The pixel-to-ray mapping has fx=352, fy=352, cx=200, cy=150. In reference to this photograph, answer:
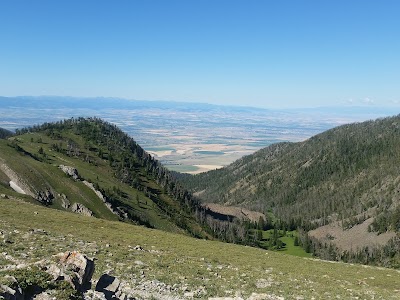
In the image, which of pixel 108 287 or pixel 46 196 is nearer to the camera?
pixel 108 287

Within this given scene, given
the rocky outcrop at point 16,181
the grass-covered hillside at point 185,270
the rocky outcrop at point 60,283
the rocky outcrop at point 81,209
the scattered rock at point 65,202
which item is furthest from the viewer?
the scattered rock at point 65,202

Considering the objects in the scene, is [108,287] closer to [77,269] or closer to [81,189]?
[77,269]

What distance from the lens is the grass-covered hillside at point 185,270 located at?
23.0 metres

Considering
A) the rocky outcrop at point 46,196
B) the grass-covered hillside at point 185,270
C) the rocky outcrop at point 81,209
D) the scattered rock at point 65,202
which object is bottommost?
the rocky outcrop at point 81,209

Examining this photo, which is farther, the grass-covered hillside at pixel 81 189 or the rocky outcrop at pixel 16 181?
the grass-covered hillside at pixel 81 189

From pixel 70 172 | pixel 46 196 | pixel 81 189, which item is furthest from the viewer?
pixel 70 172

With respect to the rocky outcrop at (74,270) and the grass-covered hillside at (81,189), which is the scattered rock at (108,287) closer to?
the rocky outcrop at (74,270)

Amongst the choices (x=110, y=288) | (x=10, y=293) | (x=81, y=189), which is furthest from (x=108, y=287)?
(x=81, y=189)

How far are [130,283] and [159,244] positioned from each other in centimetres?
1780

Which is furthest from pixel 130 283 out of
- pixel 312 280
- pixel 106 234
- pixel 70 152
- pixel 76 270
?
pixel 70 152

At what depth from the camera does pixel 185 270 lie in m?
27.2

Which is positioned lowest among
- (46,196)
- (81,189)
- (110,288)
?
(81,189)

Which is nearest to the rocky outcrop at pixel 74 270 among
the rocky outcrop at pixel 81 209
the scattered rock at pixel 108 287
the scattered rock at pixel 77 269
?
the scattered rock at pixel 77 269

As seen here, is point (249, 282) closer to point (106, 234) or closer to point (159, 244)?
point (159, 244)
